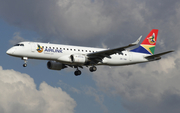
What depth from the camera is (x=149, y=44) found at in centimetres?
6284

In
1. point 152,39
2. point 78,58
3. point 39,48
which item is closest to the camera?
point 39,48

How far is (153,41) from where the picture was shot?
6350 centimetres

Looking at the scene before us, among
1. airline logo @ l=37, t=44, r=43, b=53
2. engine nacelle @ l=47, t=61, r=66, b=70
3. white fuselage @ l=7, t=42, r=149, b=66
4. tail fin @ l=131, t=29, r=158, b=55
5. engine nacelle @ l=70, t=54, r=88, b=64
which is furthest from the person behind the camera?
tail fin @ l=131, t=29, r=158, b=55

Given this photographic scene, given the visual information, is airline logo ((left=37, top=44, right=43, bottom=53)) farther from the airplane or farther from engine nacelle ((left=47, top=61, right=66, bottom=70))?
engine nacelle ((left=47, top=61, right=66, bottom=70))

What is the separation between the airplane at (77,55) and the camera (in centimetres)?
5062

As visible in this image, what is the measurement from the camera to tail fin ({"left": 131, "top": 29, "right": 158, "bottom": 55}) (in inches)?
2413

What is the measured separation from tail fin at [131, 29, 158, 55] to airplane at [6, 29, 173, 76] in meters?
0.23

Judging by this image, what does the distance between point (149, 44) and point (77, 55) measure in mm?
17494

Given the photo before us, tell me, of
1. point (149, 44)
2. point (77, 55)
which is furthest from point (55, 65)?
point (149, 44)

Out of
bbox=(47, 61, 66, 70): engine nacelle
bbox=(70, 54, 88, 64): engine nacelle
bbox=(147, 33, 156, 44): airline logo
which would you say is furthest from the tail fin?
bbox=(47, 61, 66, 70): engine nacelle

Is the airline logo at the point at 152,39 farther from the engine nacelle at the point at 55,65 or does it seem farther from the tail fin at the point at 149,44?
the engine nacelle at the point at 55,65

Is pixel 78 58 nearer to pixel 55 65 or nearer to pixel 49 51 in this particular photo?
pixel 49 51

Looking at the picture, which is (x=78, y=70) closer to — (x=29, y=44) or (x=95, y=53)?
(x=95, y=53)

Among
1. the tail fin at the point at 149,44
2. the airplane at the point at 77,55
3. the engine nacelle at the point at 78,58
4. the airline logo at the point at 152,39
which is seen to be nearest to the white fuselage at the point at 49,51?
the airplane at the point at 77,55
